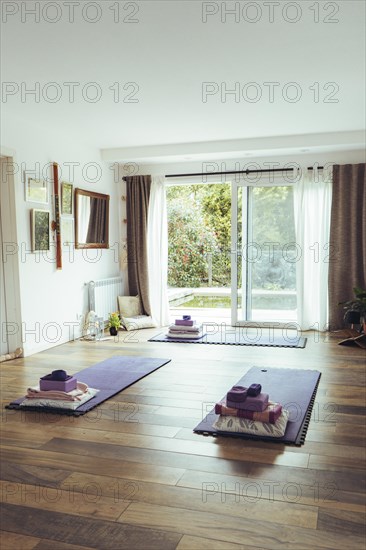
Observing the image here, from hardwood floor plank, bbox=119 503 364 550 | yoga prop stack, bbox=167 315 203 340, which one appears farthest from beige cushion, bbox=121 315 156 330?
hardwood floor plank, bbox=119 503 364 550

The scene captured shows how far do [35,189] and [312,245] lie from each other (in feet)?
11.4

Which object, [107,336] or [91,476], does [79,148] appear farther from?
[91,476]

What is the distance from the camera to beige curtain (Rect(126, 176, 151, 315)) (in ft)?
23.1

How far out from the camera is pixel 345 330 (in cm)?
603

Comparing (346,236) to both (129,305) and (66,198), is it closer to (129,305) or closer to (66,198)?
(129,305)

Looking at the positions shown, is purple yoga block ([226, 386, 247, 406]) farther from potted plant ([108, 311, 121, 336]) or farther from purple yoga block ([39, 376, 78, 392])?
potted plant ([108, 311, 121, 336])

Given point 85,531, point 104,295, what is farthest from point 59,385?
point 104,295

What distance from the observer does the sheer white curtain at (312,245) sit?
6.34m

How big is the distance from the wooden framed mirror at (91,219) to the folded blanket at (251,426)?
358cm

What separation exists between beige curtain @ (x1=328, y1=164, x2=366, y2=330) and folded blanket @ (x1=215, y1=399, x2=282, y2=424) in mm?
3531

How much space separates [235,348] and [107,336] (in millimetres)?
1707

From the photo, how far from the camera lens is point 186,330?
597 cm

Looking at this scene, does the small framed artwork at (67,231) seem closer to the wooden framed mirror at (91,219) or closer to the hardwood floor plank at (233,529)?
the wooden framed mirror at (91,219)

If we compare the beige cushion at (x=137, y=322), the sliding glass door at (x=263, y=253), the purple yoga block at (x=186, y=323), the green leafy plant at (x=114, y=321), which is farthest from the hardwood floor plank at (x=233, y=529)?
the sliding glass door at (x=263, y=253)
